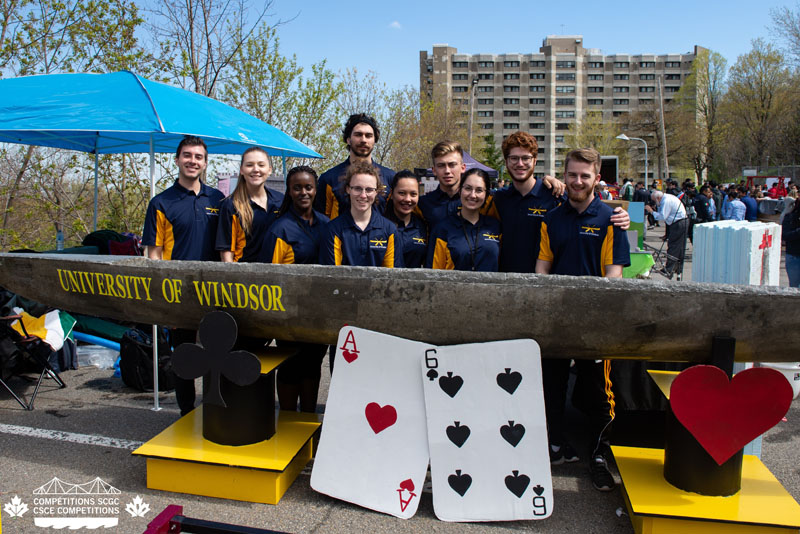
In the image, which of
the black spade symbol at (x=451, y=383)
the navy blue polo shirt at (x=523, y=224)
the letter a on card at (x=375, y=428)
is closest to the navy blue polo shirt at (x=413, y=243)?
the navy blue polo shirt at (x=523, y=224)

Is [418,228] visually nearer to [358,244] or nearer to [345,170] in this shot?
[358,244]

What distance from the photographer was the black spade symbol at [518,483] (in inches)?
102

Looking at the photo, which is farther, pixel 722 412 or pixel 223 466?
pixel 223 466

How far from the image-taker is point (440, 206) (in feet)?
11.9

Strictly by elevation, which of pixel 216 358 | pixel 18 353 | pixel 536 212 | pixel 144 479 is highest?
pixel 536 212

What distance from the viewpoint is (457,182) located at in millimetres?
3639

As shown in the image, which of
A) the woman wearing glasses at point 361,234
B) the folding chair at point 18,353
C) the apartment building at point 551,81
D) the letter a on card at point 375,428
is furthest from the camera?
the apartment building at point 551,81

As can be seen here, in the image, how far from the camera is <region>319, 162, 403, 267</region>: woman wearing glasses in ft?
10.3

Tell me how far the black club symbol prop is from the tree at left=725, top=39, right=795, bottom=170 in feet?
140

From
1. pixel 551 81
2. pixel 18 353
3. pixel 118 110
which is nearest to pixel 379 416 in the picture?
pixel 118 110

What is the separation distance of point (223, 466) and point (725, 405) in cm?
237

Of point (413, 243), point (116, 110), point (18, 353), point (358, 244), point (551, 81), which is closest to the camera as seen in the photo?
point (358, 244)

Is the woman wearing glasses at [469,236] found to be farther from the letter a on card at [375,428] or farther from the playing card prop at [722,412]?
the playing card prop at [722,412]

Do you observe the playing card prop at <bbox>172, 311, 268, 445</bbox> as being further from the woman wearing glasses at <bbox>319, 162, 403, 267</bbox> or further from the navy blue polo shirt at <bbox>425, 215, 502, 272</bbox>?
the navy blue polo shirt at <bbox>425, 215, 502, 272</bbox>
